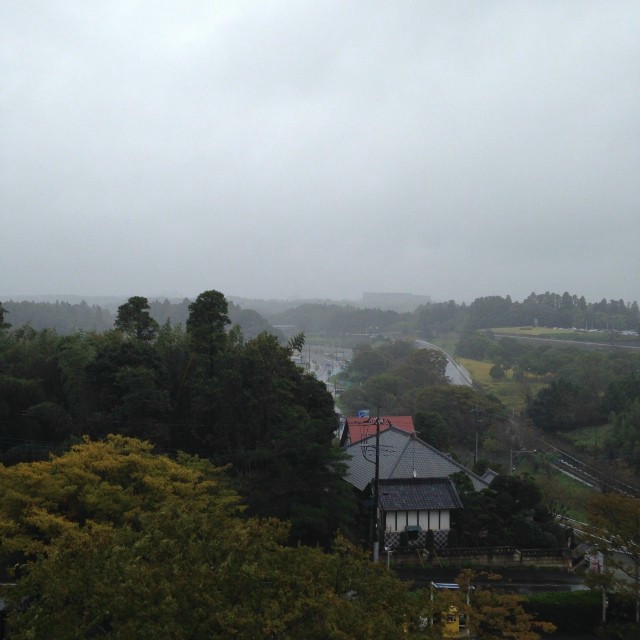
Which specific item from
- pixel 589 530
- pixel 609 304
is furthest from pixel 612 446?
pixel 609 304

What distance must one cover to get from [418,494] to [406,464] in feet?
5.89

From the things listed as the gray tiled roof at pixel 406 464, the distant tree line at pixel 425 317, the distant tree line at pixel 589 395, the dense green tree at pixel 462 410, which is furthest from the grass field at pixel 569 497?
the distant tree line at pixel 425 317

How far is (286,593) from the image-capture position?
683cm

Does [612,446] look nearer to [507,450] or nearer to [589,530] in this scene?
[507,450]

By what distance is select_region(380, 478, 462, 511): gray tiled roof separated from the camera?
53.2 ft

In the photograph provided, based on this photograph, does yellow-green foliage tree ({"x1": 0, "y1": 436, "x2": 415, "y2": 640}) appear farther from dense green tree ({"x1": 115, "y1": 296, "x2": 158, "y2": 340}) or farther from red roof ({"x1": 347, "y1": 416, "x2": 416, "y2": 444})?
red roof ({"x1": 347, "y1": 416, "x2": 416, "y2": 444})

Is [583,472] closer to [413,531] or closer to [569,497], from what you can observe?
[569,497]

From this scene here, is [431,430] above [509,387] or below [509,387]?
above

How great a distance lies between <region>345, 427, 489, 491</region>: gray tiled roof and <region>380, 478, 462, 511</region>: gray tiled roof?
0.87 m

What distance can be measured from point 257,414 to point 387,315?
10174cm

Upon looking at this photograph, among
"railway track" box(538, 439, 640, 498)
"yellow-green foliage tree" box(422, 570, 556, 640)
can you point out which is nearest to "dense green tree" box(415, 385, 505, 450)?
"railway track" box(538, 439, 640, 498)

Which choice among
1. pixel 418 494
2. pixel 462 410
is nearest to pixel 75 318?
pixel 462 410

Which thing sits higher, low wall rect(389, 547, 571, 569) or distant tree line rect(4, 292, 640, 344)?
distant tree line rect(4, 292, 640, 344)

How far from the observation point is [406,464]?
18281mm
